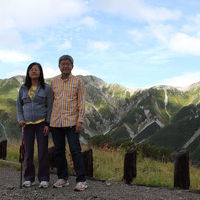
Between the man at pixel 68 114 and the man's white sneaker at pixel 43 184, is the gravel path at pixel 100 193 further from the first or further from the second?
the man at pixel 68 114

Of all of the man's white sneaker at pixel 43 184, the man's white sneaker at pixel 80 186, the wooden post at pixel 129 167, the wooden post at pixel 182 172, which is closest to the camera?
the man's white sneaker at pixel 80 186

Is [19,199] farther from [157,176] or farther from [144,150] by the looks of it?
[144,150]

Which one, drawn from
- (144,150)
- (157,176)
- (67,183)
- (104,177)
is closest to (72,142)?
(67,183)

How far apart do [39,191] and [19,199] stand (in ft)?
1.87

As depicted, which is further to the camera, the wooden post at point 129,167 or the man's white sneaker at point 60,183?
the wooden post at point 129,167

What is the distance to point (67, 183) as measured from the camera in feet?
17.1

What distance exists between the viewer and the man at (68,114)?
484 centimetres

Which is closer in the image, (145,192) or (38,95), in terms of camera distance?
(145,192)

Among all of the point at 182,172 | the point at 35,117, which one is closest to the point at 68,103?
the point at 35,117

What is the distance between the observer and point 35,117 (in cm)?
504

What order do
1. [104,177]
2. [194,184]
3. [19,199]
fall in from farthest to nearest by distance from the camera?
[104,177] < [194,184] < [19,199]

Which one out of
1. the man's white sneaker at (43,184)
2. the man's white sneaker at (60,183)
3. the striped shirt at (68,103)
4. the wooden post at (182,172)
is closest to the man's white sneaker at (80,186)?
the man's white sneaker at (60,183)

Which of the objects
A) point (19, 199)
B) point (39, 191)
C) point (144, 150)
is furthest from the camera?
point (144, 150)

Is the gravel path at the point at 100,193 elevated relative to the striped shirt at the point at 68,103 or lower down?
lower down
